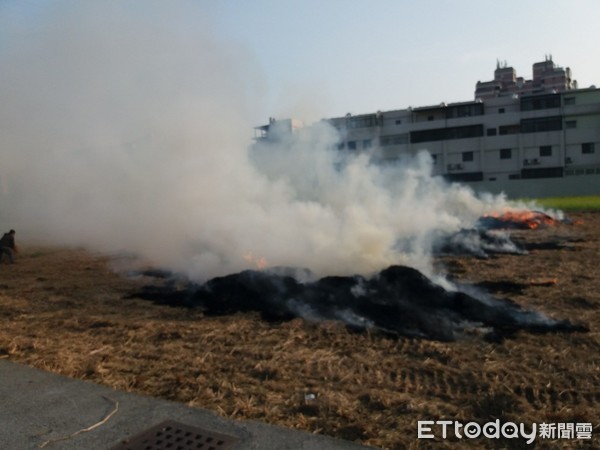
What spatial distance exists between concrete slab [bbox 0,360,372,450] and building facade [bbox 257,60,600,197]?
3821 cm

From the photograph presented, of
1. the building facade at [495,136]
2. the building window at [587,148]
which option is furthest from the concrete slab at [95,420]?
the building window at [587,148]

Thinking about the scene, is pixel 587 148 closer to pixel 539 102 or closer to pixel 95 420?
pixel 539 102

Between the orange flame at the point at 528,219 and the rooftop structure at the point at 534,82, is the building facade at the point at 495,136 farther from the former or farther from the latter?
the rooftop structure at the point at 534,82

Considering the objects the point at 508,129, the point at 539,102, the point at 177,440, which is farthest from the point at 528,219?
the point at 539,102

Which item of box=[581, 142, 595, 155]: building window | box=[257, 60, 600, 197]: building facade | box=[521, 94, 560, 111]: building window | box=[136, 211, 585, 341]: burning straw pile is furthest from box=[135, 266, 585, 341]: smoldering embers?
box=[521, 94, 560, 111]: building window

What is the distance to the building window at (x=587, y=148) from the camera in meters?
43.7

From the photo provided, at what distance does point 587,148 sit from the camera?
1724 inches

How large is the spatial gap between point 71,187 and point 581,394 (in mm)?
15760

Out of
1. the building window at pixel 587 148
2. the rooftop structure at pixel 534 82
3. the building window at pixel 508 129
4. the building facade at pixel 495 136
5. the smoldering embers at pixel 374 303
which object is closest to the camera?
the smoldering embers at pixel 374 303

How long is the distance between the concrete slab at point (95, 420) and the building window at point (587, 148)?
48867mm

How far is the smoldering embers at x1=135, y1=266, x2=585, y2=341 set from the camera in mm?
6145

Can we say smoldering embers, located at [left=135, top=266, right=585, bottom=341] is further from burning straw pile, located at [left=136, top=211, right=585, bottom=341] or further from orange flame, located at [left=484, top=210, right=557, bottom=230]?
orange flame, located at [left=484, top=210, right=557, bottom=230]

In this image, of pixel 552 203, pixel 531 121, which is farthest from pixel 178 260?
pixel 531 121

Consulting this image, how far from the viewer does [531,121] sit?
45.7 m
